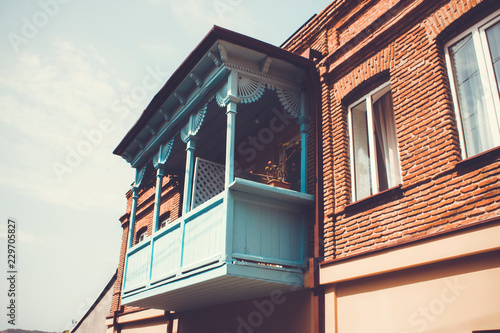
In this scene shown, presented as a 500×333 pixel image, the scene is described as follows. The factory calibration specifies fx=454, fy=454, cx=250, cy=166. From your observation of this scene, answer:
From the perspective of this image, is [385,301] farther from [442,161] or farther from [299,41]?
[299,41]

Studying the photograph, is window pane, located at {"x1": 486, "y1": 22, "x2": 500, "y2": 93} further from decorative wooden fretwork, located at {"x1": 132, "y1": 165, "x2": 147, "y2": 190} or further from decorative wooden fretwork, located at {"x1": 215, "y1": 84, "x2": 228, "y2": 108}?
decorative wooden fretwork, located at {"x1": 132, "y1": 165, "x2": 147, "y2": 190}

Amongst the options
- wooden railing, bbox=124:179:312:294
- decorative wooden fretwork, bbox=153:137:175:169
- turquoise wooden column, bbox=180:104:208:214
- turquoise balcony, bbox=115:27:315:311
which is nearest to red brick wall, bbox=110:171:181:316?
decorative wooden fretwork, bbox=153:137:175:169

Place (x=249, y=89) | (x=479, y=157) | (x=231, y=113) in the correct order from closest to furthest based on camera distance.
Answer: (x=479, y=157)
(x=231, y=113)
(x=249, y=89)

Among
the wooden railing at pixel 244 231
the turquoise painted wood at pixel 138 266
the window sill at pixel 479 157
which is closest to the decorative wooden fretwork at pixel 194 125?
the wooden railing at pixel 244 231

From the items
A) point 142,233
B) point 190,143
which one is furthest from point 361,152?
point 142,233

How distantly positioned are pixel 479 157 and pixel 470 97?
3.00 feet

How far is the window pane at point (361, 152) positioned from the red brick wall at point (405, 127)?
0.46 ft

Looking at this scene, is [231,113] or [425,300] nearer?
[425,300]

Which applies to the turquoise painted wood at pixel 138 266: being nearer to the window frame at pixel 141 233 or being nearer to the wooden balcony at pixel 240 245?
the wooden balcony at pixel 240 245

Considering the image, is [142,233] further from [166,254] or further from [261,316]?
[261,316]

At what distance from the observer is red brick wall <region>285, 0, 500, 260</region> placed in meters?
5.09

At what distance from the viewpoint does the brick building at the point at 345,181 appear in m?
4.98

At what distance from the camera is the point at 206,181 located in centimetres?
919

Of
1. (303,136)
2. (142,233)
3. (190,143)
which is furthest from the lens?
(142,233)
